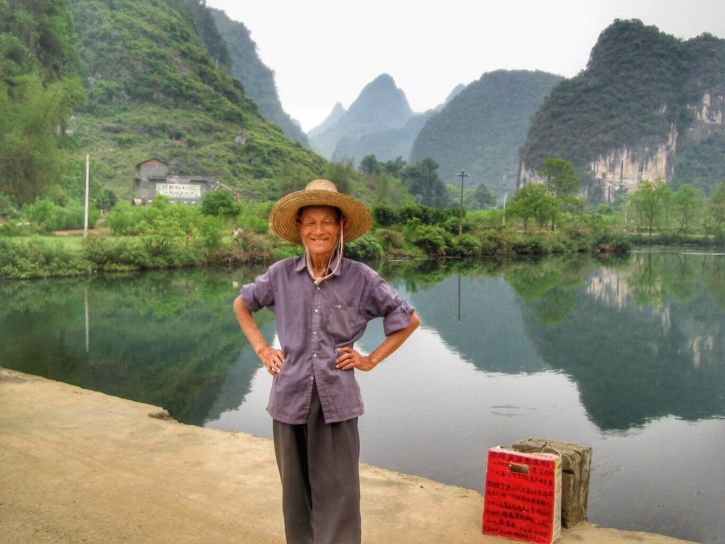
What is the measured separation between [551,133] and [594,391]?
87311 mm

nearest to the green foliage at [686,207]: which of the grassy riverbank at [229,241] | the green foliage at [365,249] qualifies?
the grassy riverbank at [229,241]

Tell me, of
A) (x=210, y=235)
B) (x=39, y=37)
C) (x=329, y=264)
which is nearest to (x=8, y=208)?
(x=210, y=235)

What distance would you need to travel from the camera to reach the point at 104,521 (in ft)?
9.23

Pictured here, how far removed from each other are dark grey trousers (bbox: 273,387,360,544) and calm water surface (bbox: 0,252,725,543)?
2.52 metres

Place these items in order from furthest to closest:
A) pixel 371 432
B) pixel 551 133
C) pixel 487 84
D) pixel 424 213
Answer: pixel 487 84, pixel 551 133, pixel 424 213, pixel 371 432

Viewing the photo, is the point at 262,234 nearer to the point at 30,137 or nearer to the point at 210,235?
the point at 210,235

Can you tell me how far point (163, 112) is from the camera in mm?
52406

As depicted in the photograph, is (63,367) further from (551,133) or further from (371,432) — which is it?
(551,133)

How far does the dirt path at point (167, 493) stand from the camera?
9.09 ft

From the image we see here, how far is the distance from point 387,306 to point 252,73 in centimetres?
12031

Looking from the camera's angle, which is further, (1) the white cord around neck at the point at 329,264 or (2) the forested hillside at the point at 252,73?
(2) the forested hillside at the point at 252,73

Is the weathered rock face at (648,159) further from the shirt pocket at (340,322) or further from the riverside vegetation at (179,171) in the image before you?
the shirt pocket at (340,322)

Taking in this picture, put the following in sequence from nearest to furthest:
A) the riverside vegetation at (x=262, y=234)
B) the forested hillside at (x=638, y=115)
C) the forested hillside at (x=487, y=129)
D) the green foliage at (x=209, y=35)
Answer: the riverside vegetation at (x=262, y=234), the green foliage at (x=209, y=35), the forested hillside at (x=638, y=115), the forested hillside at (x=487, y=129)

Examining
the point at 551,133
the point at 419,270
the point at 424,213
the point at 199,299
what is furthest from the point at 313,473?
the point at 551,133
